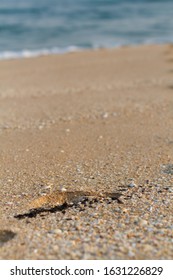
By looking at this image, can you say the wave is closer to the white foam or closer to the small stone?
the white foam

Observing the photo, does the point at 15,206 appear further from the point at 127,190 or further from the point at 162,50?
the point at 162,50

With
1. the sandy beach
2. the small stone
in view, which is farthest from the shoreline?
the small stone

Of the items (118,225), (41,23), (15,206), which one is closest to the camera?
(118,225)

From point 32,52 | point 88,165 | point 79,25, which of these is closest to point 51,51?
point 32,52

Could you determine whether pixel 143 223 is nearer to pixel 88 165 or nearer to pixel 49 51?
pixel 88 165

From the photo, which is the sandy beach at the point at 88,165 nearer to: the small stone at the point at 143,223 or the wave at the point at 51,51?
the small stone at the point at 143,223

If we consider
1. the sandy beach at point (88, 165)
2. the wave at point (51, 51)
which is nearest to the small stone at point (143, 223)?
the sandy beach at point (88, 165)
